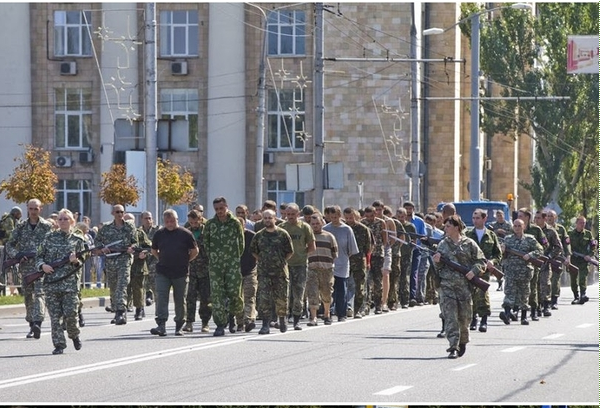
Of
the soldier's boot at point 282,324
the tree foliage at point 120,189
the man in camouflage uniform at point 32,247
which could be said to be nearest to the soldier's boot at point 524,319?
the soldier's boot at point 282,324

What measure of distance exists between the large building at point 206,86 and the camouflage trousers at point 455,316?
35798 millimetres

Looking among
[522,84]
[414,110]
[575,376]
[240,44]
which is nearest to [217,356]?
[575,376]

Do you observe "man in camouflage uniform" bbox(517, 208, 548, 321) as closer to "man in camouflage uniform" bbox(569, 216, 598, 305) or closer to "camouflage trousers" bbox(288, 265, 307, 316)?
"camouflage trousers" bbox(288, 265, 307, 316)

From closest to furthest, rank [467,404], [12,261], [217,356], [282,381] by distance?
[467,404], [282,381], [217,356], [12,261]

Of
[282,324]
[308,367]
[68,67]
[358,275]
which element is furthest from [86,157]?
[308,367]

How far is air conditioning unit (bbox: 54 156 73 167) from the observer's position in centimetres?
5812

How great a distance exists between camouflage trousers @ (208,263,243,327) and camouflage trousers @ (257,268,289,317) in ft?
1.37

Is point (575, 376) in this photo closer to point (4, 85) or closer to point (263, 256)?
point (263, 256)

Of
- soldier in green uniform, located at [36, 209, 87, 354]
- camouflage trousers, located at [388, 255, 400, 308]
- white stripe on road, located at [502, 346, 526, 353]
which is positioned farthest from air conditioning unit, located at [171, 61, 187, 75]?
soldier in green uniform, located at [36, 209, 87, 354]

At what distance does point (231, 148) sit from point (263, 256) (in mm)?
35252

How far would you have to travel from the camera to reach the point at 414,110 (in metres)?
51.8

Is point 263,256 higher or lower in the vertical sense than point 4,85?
lower

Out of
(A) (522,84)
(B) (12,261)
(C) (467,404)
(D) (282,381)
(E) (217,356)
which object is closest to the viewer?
(C) (467,404)

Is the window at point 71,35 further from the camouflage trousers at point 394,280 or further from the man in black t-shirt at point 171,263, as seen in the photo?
the man in black t-shirt at point 171,263
